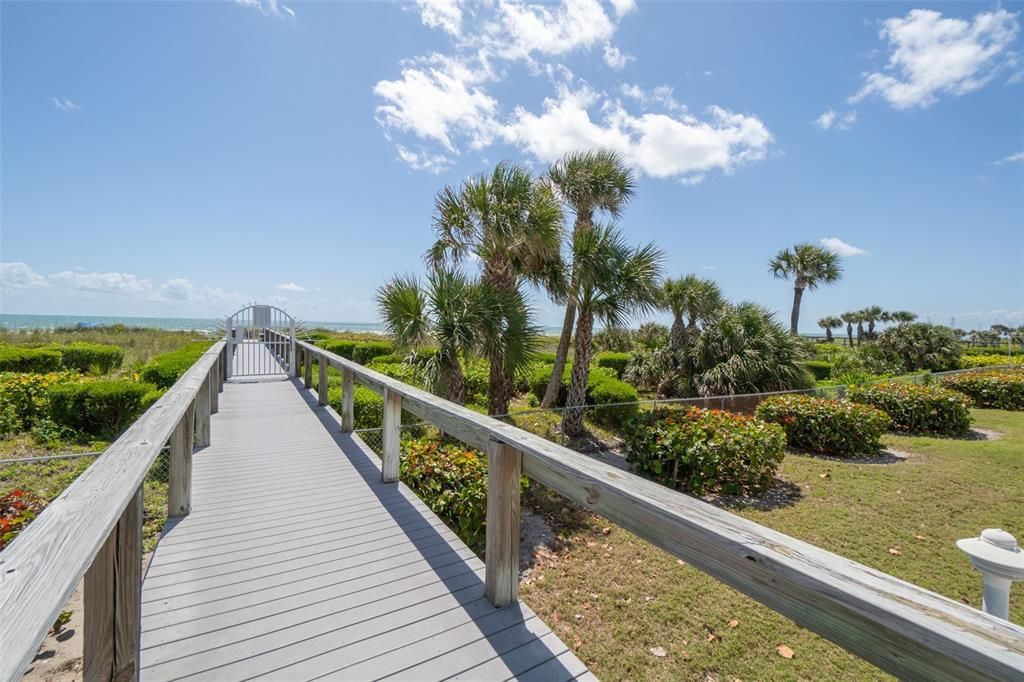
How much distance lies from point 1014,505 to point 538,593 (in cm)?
589

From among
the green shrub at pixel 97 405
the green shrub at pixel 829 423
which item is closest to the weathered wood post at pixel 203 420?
the green shrub at pixel 97 405

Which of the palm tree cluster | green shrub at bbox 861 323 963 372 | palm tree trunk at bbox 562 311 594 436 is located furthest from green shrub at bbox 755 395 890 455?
the palm tree cluster

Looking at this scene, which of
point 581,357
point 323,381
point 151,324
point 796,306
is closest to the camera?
point 323,381

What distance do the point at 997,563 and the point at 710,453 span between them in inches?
149

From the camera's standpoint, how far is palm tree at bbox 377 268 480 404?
7.20 m

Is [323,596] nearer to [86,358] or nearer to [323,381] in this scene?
[323,381]

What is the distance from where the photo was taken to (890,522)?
15.4 ft

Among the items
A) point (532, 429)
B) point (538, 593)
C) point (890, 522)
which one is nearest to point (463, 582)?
point (538, 593)

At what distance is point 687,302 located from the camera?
1301 centimetres

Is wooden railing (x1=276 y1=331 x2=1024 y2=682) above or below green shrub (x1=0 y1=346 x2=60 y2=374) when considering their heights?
above

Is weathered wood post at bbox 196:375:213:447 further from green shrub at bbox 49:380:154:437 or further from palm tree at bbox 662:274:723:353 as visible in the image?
palm tree at bbox 662:274:723:353

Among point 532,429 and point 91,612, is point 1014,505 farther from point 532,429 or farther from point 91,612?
point 91,612

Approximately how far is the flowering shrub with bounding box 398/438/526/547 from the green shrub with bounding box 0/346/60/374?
13792 mm

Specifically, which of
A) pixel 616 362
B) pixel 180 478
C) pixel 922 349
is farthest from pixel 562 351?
pixel 922 349
